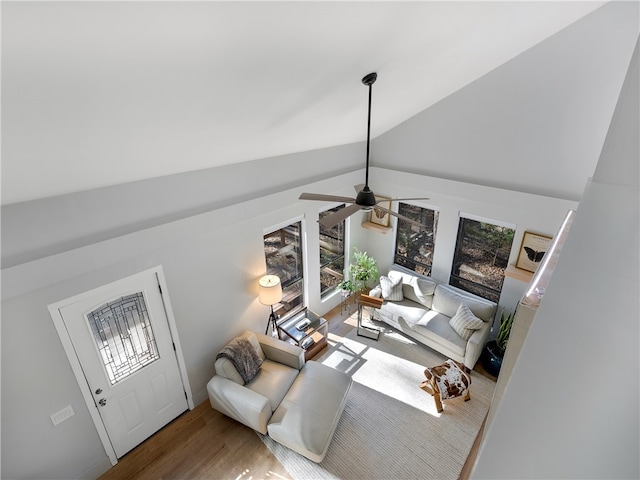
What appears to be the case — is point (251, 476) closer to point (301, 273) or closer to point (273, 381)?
point (273, 381)

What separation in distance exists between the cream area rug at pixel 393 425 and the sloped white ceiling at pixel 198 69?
11.2 ft

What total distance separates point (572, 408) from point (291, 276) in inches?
201

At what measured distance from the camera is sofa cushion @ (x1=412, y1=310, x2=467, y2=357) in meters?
4.88

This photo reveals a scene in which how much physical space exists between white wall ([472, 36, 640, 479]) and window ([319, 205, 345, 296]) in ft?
16.9

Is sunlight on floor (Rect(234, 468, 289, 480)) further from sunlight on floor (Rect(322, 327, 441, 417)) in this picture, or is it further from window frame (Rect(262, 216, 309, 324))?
window frame (Rect(262, 216, 309, 324))

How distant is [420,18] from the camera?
89.1 inches

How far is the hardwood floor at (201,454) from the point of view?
→ 142 inches

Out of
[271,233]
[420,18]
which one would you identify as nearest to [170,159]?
[271,233]

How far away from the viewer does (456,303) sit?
5223 millimetres

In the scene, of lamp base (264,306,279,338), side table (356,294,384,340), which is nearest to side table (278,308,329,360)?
lamp base (264,306,279,338)

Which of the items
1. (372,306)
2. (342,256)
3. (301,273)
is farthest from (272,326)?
(342,256)

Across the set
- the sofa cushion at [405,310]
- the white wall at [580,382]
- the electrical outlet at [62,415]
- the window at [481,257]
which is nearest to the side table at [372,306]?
the sofa cushion at [405,310]

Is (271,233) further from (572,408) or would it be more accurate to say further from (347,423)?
(572,408)

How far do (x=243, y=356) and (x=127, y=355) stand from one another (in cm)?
129
